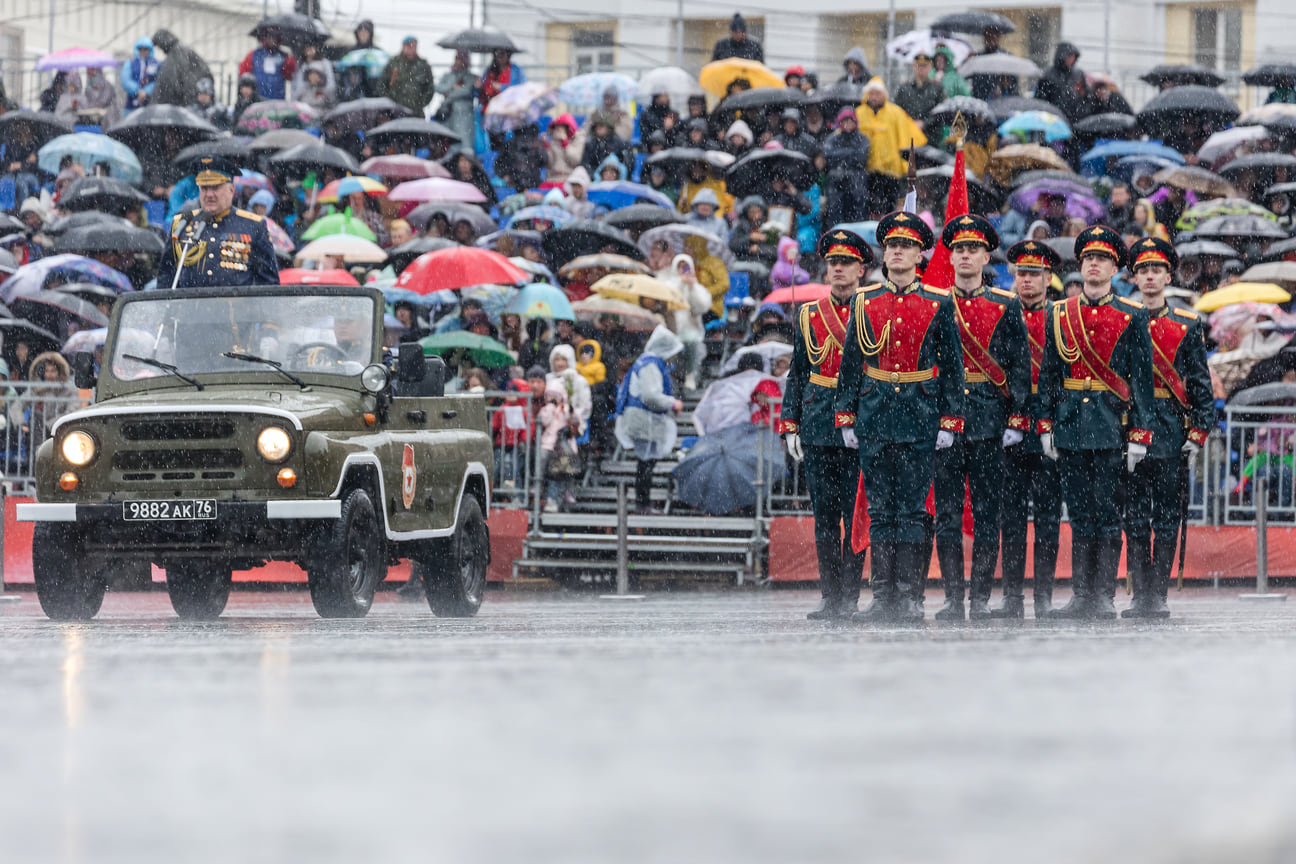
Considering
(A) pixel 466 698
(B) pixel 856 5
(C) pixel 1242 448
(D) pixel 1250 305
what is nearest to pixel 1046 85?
(D) pixel 1250 305

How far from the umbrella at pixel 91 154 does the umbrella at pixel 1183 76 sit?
600 inches

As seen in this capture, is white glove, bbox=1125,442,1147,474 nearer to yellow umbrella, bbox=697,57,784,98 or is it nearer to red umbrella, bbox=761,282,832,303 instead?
red umbrella, bbox=761,282,832,303

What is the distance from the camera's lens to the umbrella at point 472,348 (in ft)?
63.5

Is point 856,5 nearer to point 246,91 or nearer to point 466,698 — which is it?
point 246,91

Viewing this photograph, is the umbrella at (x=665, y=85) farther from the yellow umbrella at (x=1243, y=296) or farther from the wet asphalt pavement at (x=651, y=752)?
the wet asphalt pavement at (x=651, y=752)

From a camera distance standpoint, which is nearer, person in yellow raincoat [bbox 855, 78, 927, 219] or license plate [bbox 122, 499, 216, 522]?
license plate [bbox 122, 499, 216, 522]

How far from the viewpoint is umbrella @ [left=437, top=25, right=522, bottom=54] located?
2886 centimetres

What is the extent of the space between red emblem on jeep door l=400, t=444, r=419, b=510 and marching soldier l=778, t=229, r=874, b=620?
6.95 feet

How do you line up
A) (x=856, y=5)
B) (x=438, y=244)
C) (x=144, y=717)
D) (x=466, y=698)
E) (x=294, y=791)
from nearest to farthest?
(x=294, y=791), (x=144, y=717), (x=466, y=698), (x=438, y=244), (x=856, y=5)

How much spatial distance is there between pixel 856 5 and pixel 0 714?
38.0 meters

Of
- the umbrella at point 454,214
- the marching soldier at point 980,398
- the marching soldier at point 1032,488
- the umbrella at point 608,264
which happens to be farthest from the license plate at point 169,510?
the umbrella at point 454,214

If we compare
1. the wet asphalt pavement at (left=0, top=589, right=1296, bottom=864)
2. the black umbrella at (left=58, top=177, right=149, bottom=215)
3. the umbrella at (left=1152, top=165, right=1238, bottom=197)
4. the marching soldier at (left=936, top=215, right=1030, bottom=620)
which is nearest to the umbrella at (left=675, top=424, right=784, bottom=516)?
the marching soldier at (left=936, top=215, right=1030, bottom=620)

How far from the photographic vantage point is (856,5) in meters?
41.9

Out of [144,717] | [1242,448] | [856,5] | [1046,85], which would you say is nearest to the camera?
[144,717]
